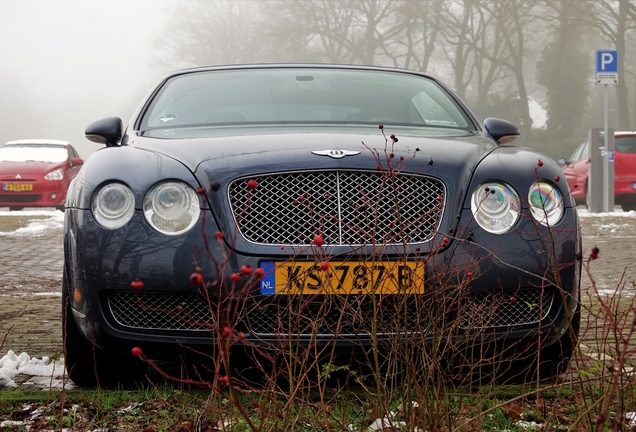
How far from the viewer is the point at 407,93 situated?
204 inches

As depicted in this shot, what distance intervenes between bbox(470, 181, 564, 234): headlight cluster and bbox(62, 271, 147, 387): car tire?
1536 mm

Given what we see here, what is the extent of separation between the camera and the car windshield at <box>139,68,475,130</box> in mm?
4738

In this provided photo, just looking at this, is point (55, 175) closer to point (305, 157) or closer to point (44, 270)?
point (44, 270)

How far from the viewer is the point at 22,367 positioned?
418 centimetres

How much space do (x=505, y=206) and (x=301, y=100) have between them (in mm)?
1674

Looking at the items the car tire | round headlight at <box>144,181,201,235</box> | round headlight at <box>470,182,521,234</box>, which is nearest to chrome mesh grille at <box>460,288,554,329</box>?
round headlight at <box>470,182,521,234</box>

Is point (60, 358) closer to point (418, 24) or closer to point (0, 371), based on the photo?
point (0, 371)

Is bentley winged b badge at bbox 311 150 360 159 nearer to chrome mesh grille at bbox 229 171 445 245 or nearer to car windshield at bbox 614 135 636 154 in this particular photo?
chrome mesh grille at bbox 229 171 445 245

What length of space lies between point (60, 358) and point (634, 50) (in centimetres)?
4808

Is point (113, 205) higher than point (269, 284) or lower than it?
higher

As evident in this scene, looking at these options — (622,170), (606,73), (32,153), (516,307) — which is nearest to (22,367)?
(516,307)

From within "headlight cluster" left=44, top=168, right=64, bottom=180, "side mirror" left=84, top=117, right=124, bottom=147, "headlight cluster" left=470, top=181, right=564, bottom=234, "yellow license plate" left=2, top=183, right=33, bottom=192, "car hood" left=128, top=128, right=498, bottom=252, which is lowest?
"yellow license plate" left=2, top=183, right=33, bottom=192

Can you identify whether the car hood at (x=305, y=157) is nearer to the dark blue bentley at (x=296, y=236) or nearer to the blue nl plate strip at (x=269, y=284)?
the dark blue bentley at (x=296, y=236)

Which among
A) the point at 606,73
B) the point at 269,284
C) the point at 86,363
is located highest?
the point at 606,73
